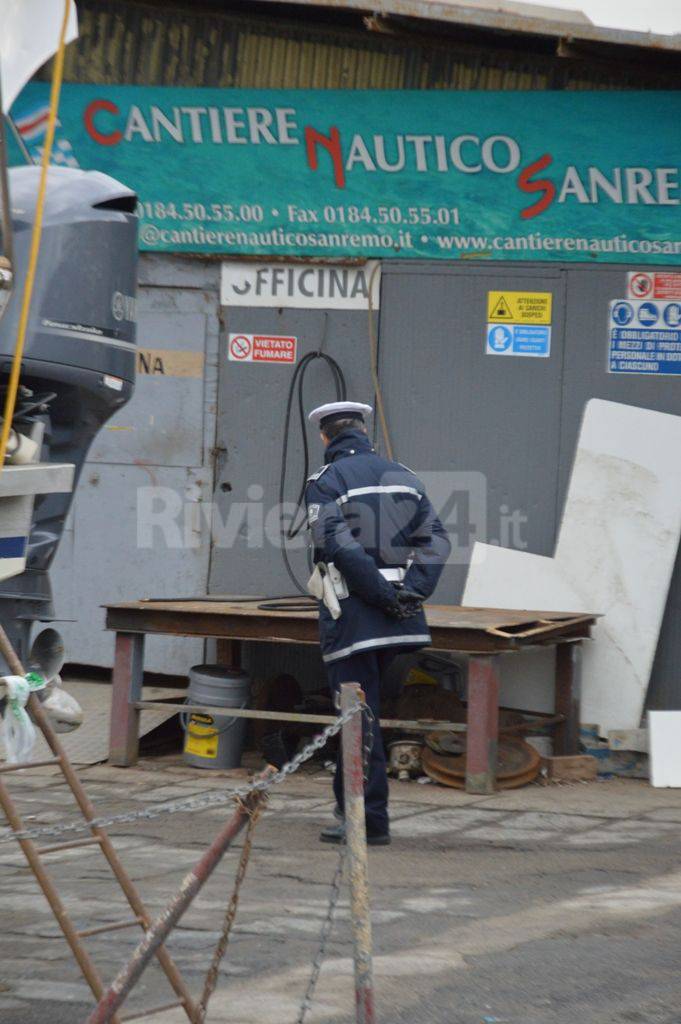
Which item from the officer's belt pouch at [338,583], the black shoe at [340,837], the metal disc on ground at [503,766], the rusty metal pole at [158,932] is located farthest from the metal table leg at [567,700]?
the rusty metal pole at [158,932]

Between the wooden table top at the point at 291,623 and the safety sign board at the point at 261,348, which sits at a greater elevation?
the safety sign board at the point at 261,348

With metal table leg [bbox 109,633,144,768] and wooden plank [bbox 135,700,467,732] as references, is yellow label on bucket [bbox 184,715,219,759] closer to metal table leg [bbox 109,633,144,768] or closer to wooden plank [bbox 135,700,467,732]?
wooden plank [bbox 135,700,467,732]

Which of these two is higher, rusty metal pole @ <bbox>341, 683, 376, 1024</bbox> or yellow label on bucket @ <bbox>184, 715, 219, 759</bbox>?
rusty metal pole @ <bbox>341, 683, 376, 1024</bbox>

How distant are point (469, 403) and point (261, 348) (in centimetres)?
156

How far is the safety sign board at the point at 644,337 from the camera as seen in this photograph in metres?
9.87

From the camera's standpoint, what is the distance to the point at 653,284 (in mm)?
9898

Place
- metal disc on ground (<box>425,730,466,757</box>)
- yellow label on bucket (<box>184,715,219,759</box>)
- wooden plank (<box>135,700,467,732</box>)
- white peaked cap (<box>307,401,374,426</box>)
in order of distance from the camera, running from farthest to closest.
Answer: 1. yellow label on bucket (<box>184,715,219,759</box>)
2. metal disc on ground (<box>425,730,466,757</box>)
3. wooden plank (<box>135,700,467,732</box>)
4. white peaked cap (<box>307,401,374,426</box>)

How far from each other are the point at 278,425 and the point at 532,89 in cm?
293

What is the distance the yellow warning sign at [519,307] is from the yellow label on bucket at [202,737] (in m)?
3.39

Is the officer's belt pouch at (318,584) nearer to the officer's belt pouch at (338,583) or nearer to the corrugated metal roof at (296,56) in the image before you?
the officer's belt pouch at (338,583)

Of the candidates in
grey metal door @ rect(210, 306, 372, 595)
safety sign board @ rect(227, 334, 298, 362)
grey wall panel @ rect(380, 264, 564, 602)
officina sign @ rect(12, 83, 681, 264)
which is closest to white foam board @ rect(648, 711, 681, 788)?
grey wall panel @ rect(380, 264, 564, 602)

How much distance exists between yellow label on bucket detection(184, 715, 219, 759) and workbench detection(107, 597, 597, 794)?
0.70 feet

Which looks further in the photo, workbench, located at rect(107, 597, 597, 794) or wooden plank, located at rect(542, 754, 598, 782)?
wooden plank, located at rect(542, 754, 598, 782)

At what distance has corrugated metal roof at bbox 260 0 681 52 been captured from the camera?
30.6 ft
